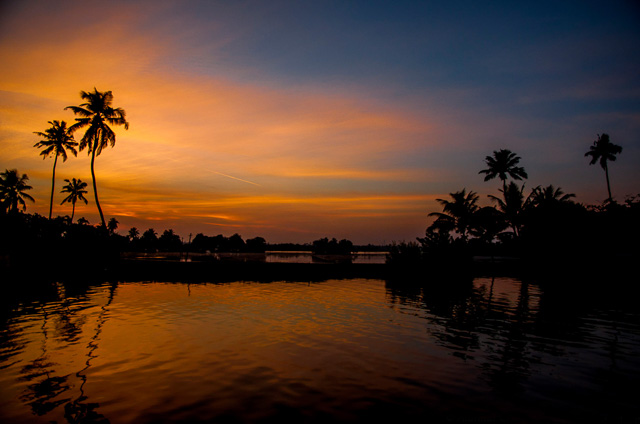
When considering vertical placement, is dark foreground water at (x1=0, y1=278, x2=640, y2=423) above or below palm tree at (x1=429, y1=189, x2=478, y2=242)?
below

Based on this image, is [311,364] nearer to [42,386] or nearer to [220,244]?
[42,386]

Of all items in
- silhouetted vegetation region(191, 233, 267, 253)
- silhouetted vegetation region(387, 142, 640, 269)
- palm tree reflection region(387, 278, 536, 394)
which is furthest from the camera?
silhouetted vegetation region(191, 233, 267, 253)

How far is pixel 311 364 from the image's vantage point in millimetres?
10945

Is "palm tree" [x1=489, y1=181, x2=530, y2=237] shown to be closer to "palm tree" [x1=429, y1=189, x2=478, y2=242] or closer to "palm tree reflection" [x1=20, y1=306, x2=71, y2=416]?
"palm tree" [x1=429, y1=189, x2=478, y2=242]

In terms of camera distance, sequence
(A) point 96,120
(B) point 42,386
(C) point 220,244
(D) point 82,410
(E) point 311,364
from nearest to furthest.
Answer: (D) point 82,410 → (B) point 42,386 → (E) point 311,364 → (A) point 96,120 → (C) point 220,244

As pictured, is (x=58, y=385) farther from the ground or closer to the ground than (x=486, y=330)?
farther from the ground

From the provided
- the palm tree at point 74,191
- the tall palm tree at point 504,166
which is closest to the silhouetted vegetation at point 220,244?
the palm tree at point 74,191

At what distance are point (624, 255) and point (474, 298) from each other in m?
25.8

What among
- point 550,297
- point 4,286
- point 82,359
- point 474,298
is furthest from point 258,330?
point 4,286

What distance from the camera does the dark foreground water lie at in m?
7.76

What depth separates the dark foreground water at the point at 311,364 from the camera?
25.5 feet

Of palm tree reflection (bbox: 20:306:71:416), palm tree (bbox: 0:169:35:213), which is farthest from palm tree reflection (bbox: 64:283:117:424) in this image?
palm tree (bbox: 0:169:35:213)

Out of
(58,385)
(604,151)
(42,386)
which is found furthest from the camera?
(604,151)

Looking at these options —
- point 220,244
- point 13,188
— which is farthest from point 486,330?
point 220,244
